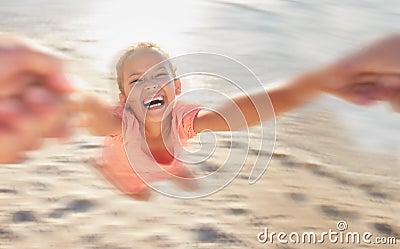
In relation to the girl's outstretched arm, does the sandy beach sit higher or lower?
lower

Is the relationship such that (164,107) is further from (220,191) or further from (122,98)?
(220,191)

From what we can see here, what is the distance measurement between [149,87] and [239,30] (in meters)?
1.23

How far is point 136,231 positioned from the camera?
120 centimetres

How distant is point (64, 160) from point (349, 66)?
2.86 ft

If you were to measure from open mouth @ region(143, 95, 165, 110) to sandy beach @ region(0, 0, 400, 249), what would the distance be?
250 mm

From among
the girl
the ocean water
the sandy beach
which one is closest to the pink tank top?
the girl

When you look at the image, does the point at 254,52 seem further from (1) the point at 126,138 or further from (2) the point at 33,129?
(2) the point at 33,129

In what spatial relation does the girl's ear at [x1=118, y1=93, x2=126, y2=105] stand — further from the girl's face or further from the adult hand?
the adult hand

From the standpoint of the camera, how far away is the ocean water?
1542 millimetres

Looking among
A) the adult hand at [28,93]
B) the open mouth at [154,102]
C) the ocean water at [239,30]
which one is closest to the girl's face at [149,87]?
the open mouth at [154,102]

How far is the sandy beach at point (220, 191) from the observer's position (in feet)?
3.93

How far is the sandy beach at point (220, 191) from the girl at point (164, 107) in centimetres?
21

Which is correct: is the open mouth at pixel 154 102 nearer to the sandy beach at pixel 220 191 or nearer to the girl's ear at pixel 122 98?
the girl's ear at pixel 122 98

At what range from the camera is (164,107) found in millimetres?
704
